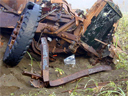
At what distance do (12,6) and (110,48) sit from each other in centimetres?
285

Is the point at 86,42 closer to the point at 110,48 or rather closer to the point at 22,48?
the point at 110,48

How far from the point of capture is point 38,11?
2.37 m

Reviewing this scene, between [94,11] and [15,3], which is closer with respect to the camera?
[94,11]

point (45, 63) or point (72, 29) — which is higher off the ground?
point (72, 29)

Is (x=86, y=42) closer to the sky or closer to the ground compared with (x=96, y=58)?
closer to the sky

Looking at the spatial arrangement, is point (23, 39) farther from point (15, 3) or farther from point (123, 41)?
point (123, 41)

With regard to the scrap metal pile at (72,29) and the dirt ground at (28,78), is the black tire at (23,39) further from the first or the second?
the dirt ground at (28,78)

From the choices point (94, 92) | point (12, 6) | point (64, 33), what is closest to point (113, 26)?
point (64, 33)

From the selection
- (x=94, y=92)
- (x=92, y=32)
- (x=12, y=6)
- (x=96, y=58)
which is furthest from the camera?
(x=12, y=6)

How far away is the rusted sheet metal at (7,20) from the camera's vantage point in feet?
8.98

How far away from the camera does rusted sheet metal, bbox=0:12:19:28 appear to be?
274 cm

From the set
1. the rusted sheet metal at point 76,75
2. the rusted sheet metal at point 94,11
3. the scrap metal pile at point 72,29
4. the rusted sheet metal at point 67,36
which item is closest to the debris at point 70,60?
the scrap metal pile at point 72,29

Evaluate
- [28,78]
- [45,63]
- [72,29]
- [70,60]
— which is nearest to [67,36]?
[72,29]

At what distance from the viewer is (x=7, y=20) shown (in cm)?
279
